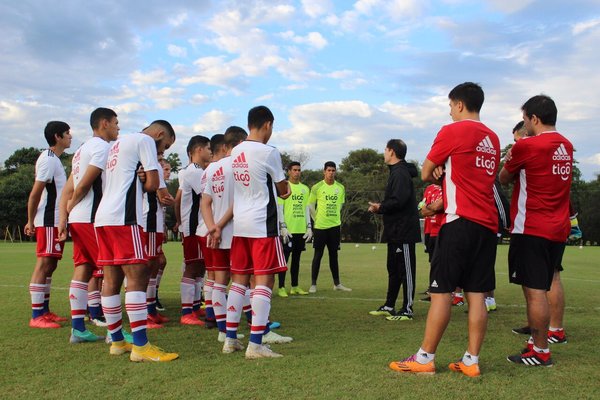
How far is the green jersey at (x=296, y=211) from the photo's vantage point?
33.4 ft

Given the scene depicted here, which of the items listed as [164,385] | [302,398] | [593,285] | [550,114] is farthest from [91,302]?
[593,285]

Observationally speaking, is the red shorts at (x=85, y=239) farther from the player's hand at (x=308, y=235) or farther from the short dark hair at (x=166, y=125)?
the player's hand at (x=308, y=235)

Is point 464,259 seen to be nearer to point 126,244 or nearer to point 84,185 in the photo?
point 126,244

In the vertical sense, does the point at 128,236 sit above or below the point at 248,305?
A: above

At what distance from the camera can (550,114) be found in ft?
16.5

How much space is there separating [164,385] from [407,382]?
6.29 feet

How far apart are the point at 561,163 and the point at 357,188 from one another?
56.5 m

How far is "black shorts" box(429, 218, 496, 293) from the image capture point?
4.39m

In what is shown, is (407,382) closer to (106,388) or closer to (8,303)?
(106,388)

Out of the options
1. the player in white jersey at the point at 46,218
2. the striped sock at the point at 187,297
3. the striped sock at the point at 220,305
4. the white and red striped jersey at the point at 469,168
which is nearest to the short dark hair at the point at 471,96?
the white and red striped jersey at the point at 469,168

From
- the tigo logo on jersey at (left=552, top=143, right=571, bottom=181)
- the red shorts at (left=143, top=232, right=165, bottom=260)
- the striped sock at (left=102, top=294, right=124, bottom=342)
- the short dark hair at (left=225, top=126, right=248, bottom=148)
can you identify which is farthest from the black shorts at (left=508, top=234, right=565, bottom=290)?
the red shorts at (left=143, top=232, right=165, bottom=260)

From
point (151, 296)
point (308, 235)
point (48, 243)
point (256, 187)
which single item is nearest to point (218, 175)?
point (256, 187)

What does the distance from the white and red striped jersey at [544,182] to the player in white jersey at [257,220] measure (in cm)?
234

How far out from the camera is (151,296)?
6.95 metres
